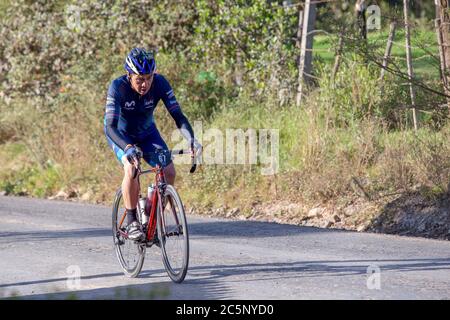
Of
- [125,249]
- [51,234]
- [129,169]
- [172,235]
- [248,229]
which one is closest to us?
[172,235]

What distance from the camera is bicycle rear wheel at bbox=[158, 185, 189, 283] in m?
8.59

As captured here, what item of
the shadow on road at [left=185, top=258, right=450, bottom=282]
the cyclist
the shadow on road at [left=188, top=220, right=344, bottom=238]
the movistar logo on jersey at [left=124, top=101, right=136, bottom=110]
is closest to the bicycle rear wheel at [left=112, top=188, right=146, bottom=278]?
the cyclist

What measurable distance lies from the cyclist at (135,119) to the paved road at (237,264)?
0.79 metres

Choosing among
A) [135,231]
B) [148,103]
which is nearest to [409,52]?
[148,103]

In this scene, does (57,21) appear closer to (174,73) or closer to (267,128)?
(174,73)

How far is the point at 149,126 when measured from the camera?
9.46m

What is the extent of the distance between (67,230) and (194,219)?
1.82 meters

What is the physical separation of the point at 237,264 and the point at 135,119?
172 cm

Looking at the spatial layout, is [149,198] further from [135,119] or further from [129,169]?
[135,119]

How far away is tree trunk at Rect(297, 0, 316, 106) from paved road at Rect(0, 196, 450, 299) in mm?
4265

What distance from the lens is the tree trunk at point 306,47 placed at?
16.5m

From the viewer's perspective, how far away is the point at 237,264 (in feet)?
31.8

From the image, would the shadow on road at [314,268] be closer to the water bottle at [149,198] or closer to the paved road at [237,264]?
the paved road at [237,264]

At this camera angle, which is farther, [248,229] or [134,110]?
[248,229]
